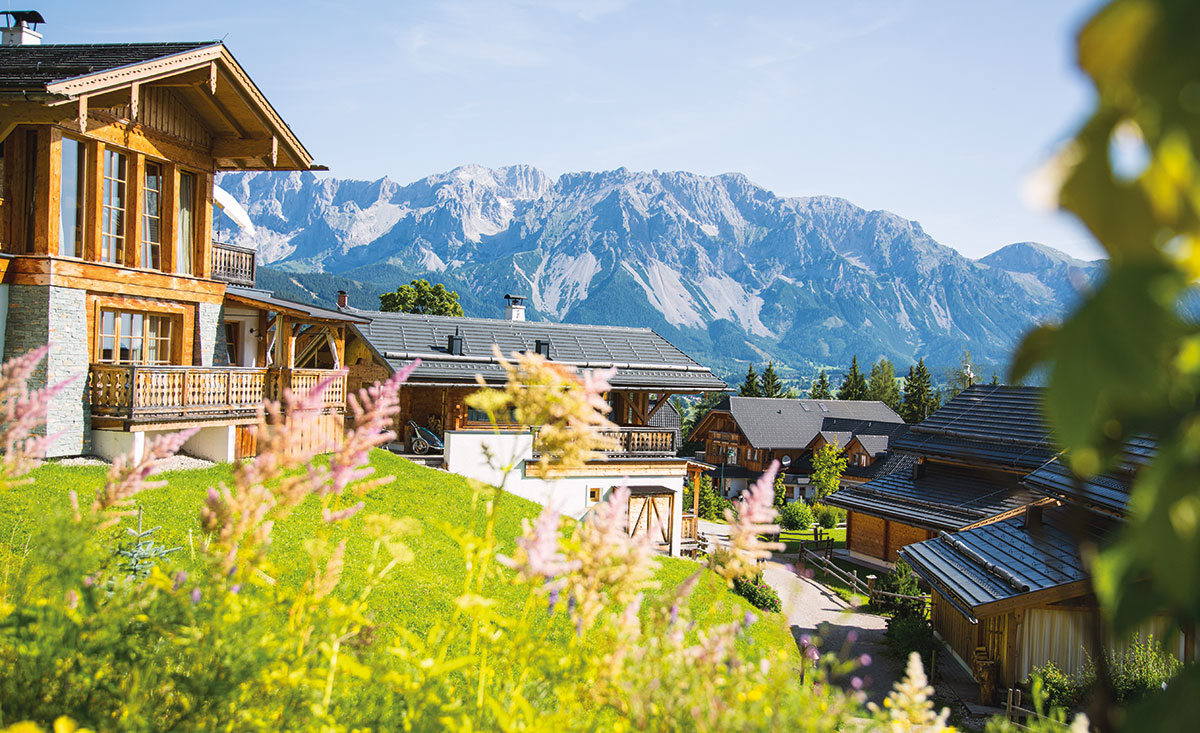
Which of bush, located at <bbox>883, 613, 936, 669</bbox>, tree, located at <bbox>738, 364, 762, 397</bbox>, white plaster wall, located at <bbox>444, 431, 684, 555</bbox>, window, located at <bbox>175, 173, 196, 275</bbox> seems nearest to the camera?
window, located at <bbox>175, 173, 196, 275</bbox>

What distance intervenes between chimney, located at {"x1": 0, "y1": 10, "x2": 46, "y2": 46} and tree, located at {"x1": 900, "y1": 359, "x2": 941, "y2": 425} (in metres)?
64.7

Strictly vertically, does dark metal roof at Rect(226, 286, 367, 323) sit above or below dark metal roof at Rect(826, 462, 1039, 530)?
above

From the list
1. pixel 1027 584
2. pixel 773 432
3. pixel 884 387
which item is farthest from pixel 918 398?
pixel 1027 584

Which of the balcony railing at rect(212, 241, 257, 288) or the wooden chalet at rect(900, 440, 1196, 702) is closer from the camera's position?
the wooden chalet at rect(900, 440, 1196, 702)

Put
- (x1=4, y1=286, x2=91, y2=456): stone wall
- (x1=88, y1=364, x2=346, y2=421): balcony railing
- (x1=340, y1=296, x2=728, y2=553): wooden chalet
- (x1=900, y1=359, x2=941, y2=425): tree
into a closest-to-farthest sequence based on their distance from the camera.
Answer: (x1=4, y1=286, x2=91, y2=456): stone wall → (x1=88, y1=364, x2=346, y2=421): balcony railing → (x1=340, y1=296, x2=728, y2=553): wooden chalet → (x1=900, y1=359, x2=941, y2=425): tree

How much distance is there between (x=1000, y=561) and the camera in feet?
45.3

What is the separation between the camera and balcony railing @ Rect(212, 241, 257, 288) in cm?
1952

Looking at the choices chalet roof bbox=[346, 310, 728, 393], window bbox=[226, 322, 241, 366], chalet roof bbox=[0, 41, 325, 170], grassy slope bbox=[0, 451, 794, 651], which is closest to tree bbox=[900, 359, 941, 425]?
chalet roof bbox=[346, 310, 728, 393]

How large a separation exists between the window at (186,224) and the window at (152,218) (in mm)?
397

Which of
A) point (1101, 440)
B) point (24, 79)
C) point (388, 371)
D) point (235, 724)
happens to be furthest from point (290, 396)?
point (388, 371)

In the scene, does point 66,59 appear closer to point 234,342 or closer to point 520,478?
point 234,342

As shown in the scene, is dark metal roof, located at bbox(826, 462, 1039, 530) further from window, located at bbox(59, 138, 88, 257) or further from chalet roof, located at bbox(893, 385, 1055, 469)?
window, located at bbox(59, 138, 88, 257)

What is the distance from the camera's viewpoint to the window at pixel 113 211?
13758 millimetres

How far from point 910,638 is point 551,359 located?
12593mm
